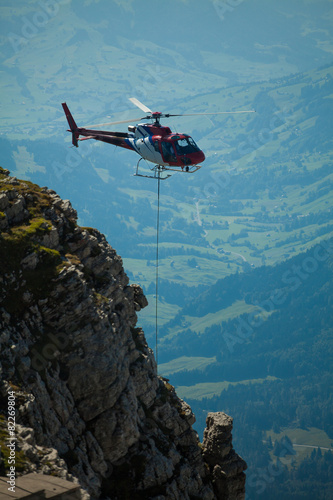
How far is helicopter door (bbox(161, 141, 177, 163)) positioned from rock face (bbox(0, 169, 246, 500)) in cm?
1467

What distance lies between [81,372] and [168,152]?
32838 mm

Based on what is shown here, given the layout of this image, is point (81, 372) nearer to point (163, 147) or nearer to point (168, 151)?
point (168, 151)

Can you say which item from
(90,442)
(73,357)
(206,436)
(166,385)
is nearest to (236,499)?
(206,436)

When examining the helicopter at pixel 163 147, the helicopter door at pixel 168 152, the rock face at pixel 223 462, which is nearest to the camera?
the rock face at pixel 223 462

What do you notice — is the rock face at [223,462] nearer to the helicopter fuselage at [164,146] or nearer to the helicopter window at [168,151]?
the helicopter fuselage at [164,146]

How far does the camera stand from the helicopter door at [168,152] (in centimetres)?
7544

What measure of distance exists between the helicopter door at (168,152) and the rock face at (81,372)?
48.1ft

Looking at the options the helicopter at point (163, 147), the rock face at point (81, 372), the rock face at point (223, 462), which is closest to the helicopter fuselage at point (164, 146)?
the helicopter at point (163, 147)

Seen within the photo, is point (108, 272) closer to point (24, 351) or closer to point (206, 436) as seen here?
point (24, 351)

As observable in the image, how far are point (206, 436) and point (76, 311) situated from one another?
27140 mm

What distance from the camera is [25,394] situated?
44.2 m

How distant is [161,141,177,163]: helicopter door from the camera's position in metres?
75.4

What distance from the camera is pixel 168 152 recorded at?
2980 inches

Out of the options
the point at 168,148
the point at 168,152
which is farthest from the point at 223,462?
the point at 168,148
